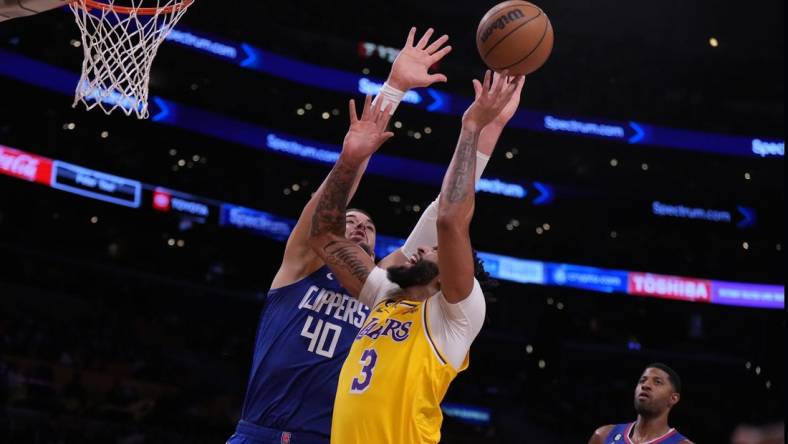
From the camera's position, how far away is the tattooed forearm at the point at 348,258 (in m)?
4.09

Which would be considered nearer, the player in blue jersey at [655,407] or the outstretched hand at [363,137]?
the outstretched hand at [363,137]

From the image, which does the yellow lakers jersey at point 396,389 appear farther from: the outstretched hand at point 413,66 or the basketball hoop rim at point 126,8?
the basketball hoop rim at point 126,8

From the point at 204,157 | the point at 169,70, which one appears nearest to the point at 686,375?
the point at 204,157

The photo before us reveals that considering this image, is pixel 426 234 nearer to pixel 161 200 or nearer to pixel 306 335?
pixel 306 335

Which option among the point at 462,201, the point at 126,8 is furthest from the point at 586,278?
the point at 462,201

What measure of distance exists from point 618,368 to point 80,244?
44.0 ft

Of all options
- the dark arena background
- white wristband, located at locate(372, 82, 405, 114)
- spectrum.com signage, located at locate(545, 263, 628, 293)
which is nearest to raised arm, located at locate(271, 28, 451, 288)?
white wristband, located at locate(372, 82, 405, 114)

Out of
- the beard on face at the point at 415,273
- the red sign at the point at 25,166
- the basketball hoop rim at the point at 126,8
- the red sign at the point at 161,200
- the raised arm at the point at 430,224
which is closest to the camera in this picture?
the beard on face at the point at 415,273

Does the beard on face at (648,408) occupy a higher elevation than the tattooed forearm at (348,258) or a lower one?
lower

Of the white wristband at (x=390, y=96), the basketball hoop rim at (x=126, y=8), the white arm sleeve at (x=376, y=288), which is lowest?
the white arm sleeve at (x=376, y=288)

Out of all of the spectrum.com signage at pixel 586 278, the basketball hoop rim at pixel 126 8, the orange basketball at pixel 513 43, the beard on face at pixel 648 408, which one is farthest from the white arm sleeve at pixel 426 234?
the spectrum.com signage at pixel 586 278

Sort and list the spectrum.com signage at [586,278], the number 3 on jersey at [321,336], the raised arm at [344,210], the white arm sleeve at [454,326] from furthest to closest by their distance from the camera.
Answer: the spectrum.com signage at [586,278], the number 3 on jersey at [321,336], the raised arm at [344,210], the white arm sleeve at [454,326]

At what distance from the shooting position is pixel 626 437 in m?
6.47

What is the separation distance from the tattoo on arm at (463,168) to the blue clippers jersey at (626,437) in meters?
3.45
